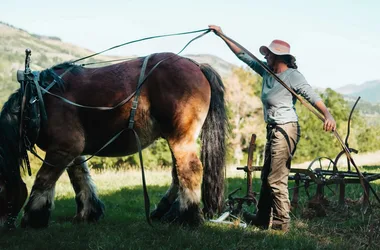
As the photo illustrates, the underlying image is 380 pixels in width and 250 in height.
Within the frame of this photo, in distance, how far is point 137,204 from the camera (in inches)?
331

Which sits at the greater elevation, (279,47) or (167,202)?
(279,47)

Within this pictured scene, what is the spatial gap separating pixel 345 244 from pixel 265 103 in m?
1.92

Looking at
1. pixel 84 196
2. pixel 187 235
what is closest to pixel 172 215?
pixel 187 235

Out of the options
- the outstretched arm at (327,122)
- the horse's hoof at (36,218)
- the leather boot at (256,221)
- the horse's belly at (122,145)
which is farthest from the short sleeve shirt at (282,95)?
the horse's hoof at (36,218)

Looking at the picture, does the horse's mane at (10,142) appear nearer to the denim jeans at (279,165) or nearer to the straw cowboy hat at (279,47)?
the denim jeans at (279,165)

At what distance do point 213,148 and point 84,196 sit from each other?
1.99 metres

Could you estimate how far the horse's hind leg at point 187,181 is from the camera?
5.86 metres

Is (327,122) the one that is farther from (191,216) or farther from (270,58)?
(191,216)

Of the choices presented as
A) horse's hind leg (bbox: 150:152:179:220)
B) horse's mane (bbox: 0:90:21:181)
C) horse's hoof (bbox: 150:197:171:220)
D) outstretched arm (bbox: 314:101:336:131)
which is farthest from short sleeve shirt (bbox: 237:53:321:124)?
horse's mane (bbox: 0:90:21:181)

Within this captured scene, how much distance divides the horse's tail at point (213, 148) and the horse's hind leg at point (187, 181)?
1.63ft

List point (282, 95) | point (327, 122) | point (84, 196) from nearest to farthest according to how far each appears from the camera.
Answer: point (327, 122), point (282, 95), point (84, 196)

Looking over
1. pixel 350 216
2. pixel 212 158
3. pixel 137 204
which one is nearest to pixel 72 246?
pixel 212 158

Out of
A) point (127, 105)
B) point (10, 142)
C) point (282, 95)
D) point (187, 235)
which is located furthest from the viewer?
point (127, 105)

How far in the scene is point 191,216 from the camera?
5840mm
